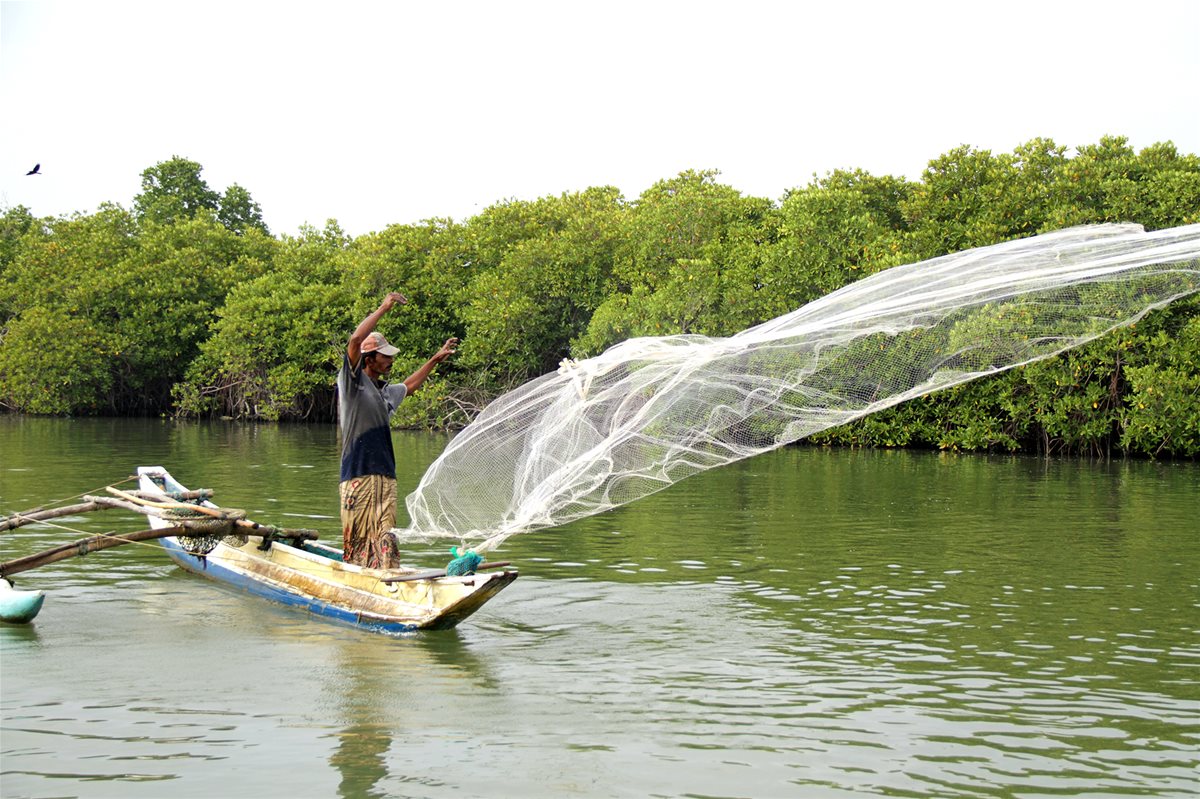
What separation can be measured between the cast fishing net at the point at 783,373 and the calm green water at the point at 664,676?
1092mm

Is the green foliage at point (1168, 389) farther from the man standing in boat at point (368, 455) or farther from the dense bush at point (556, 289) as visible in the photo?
the man standing in boat at point (368, 455)

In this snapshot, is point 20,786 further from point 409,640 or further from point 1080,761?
point 1080,761

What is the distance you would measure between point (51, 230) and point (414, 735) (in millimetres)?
52971

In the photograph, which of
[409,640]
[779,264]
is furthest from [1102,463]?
[409,640]

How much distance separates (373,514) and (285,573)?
1101 millimetres

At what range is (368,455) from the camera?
9.24 m

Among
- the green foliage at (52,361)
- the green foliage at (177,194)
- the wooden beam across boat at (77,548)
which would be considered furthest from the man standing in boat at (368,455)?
the green foliage at (177,194)

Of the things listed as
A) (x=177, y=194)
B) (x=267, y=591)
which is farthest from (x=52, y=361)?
(x=267, y=591)

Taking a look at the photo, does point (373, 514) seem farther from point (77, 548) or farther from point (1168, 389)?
point (1168, 389)

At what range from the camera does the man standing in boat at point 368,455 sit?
9.09 meters

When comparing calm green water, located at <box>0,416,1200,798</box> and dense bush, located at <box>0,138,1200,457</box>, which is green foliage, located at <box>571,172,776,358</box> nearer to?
dense bush, located at <box>0,138,1200,457</box>

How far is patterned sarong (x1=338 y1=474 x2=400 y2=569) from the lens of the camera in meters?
9.30

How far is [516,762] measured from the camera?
6.10 metres

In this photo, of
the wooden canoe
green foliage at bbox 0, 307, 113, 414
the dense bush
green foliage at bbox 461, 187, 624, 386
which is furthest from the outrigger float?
green foliage at bbox 0, 307, 113, 414
